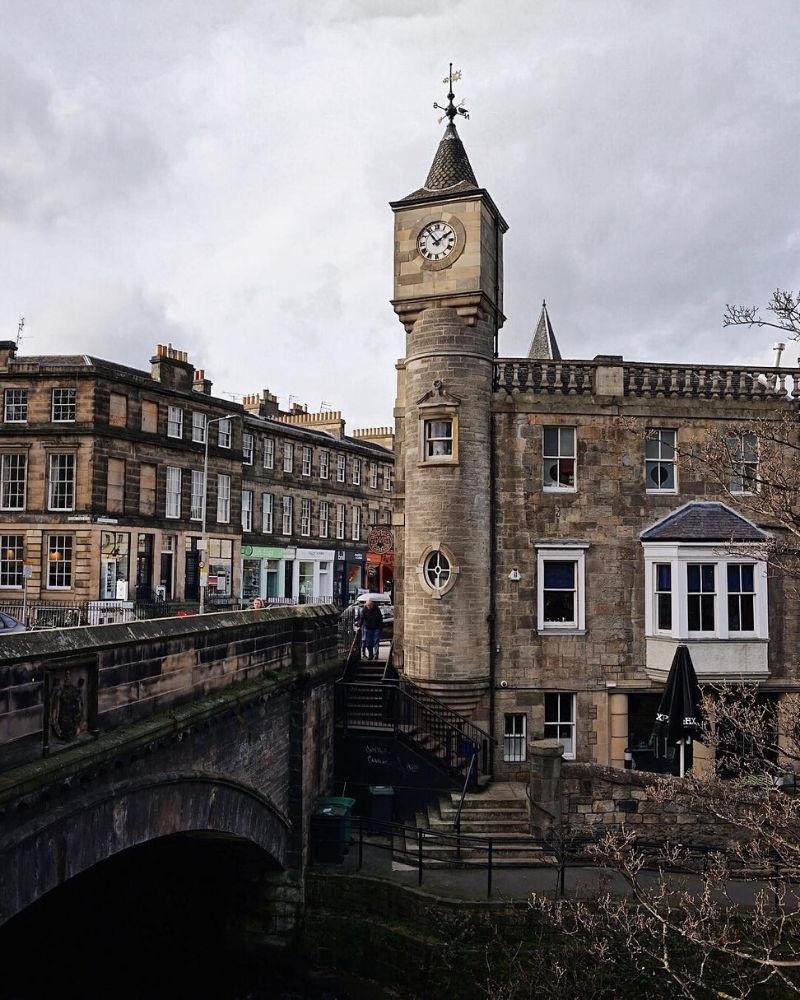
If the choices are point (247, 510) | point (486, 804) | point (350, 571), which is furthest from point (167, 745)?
point (350, 571)

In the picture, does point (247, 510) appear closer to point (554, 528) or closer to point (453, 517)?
point (453, 517)

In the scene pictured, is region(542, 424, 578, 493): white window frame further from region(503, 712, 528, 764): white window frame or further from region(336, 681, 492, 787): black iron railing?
region(336, 681, 492, 787): black iron railing

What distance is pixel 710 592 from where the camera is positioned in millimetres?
19156

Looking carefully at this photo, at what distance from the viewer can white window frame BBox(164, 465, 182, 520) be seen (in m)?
38.6

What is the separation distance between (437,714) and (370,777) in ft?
6.87

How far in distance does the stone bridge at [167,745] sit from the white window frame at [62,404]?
73.5ft

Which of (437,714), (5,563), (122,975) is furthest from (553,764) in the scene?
(5,563)

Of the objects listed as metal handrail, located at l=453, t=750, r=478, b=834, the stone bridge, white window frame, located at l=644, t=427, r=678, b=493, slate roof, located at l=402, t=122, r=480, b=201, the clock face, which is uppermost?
slate roof, located at l=402, t=122, r=480, b=201

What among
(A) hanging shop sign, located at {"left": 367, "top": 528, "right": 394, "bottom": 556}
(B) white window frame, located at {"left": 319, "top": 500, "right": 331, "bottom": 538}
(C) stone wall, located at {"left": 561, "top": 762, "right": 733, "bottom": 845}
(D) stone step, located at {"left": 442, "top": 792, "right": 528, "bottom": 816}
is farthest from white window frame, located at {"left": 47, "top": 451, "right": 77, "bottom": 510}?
(C) stone wall, located at {"left": 561, "top": 762, "right": 733, "bottom": 845}

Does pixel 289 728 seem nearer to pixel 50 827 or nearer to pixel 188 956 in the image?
pixel 188 956

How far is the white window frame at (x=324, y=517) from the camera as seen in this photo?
51.4 metres

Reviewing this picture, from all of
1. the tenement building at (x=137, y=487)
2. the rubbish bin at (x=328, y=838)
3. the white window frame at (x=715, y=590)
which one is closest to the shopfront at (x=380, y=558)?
the tenement building at (x=137, y=487)

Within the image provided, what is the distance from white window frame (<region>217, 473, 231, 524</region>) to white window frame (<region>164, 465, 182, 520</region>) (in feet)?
9.62

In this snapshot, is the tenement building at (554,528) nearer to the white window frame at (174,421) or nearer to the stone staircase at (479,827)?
the stone staircase at (479,827)
